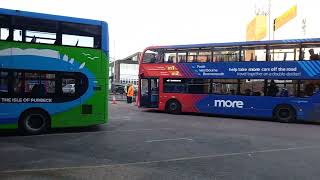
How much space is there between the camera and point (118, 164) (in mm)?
9578

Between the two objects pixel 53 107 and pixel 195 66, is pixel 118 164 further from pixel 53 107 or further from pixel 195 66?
pixel 195 66

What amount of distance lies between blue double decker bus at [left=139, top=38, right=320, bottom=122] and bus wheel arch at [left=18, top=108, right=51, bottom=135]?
1053 centimetres

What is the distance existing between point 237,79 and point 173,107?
4218 mm

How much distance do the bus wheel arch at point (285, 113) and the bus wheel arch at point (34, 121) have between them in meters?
11.1

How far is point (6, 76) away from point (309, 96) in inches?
516

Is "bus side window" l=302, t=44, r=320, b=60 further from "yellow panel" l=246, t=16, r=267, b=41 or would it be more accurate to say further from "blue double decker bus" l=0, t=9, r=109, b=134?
"blue double decker bus" l=0, t=9, r=109, b=134

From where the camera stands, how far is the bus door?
25984 mm

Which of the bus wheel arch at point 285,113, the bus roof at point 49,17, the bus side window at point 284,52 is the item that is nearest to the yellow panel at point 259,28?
the bus side window at point 284,52

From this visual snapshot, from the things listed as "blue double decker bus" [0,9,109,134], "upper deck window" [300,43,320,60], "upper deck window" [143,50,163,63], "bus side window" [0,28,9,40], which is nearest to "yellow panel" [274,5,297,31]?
"upper deck window" [300,43,320,60]

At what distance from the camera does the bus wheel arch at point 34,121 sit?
579 inches

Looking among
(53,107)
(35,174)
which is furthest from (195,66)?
(35,174)

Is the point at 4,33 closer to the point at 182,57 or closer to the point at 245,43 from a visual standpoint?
the point at 182,57

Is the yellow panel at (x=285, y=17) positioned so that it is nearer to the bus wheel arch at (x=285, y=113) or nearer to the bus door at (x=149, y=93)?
the bus wheel arch at (x=285, y=113)

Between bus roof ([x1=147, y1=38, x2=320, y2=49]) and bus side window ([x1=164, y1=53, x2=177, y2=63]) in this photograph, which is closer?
bus roof ([x1=147, y1=38, x2=320, y2=49])
